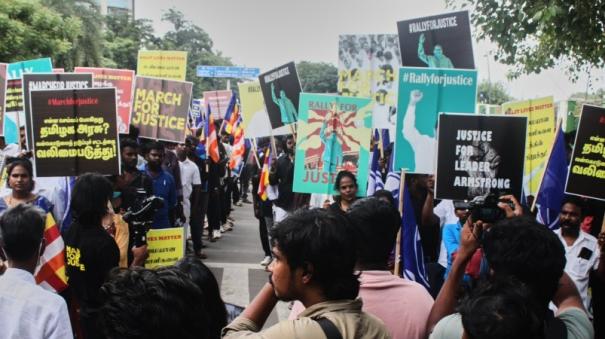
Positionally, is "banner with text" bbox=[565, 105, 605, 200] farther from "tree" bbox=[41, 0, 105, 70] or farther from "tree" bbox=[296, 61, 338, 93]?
"tree" bbox=[296, 61, 338, 93]

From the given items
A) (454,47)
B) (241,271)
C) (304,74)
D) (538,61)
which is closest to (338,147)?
(454,47)

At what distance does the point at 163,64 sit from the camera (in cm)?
1197

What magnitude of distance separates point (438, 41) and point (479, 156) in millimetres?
2429

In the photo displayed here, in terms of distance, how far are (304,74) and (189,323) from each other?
308ft

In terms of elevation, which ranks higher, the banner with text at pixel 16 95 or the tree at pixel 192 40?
the tree at pixel 192 40

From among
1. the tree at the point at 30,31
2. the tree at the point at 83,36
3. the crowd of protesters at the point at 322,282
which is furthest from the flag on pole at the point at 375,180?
the tree at the point at 83,36

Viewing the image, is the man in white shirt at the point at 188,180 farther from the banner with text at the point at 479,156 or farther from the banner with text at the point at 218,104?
the banner with text at the point at 218,104

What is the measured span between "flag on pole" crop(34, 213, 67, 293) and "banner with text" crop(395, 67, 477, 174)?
2642mm

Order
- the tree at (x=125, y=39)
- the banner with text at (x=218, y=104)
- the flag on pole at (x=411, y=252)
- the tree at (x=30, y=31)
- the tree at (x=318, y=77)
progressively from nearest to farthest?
1. the flag on pole at (x=411, y=252)
2. the banner with text at (x=218, y=104)
3. the tree at (x=30, y=31)
4. the tree at (x=125, y=39)
5. the tree at (x=318, y=77)

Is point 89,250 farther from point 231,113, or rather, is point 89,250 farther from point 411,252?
point 231,113

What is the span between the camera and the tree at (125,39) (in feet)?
136

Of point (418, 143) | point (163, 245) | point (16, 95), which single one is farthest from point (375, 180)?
point (16, 95)

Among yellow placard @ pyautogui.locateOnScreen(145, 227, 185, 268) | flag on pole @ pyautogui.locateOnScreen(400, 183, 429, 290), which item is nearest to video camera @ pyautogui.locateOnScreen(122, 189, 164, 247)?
yellow placard @ pyautogui.locateOnScreen(145, 227, 185, 268)

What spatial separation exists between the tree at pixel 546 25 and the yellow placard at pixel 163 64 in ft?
15.1
